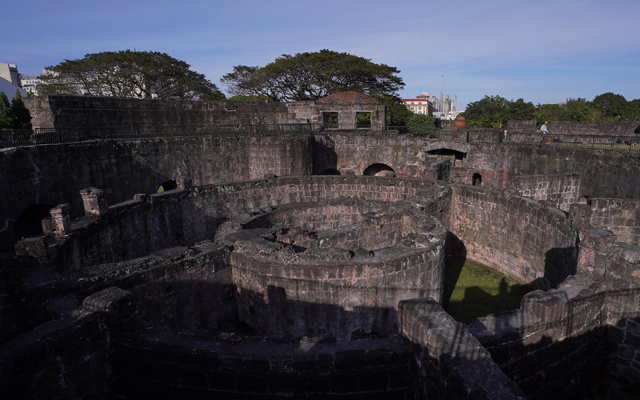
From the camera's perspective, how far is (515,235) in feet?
37.2

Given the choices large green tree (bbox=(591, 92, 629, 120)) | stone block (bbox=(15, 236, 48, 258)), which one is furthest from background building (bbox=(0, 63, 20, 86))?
large green tree (bbox=(591, 92, 629, 120))

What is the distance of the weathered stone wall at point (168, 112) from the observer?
15.9 meters

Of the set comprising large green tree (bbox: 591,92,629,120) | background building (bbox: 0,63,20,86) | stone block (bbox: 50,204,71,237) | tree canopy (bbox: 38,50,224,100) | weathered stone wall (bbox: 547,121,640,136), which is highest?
background building (bbox: 0,63,20,86)

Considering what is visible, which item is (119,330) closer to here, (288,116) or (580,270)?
(580,270)

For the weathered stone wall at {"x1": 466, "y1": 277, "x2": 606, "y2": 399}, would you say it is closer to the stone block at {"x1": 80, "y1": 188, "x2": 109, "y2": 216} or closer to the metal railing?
the stone block at {"x1": 80, "y1": 188, "x2": 109, "y2": 216}

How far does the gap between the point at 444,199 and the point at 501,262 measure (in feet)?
8.85

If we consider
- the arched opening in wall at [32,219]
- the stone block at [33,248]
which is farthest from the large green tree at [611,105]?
the stone block at [33,248]

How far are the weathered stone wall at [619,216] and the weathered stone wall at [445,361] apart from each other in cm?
810

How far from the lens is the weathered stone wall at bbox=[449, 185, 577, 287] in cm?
936

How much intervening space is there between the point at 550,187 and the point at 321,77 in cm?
2520

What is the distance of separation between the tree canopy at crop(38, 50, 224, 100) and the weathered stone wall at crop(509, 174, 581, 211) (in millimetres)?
29037

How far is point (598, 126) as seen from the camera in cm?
2197

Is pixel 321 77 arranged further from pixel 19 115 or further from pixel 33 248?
pixel 33 248

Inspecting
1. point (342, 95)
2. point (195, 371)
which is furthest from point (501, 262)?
point (342, 95)
